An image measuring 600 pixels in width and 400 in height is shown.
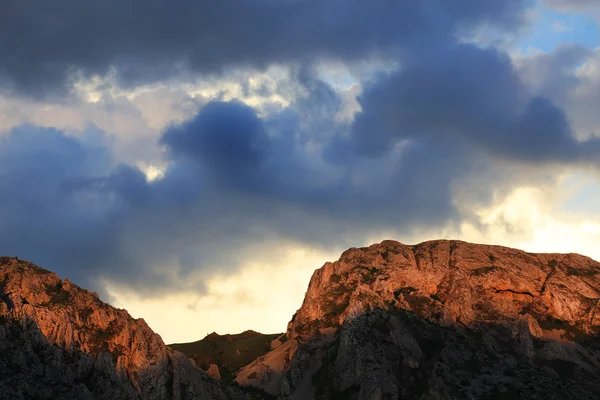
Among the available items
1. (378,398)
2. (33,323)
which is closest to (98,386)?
(33,323)

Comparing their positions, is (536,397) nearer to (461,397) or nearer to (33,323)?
(461,397)

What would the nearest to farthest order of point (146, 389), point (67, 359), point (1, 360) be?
point (1, 360) < point (67, 359) < point (146, 389)

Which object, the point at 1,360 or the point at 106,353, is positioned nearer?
the point at 1,360

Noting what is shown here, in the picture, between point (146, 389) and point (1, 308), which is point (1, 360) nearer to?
point (1, 308)

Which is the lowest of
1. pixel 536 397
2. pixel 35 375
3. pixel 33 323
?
pixel 536 397

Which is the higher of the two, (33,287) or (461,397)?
(33,287)

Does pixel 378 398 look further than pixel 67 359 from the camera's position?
Yes

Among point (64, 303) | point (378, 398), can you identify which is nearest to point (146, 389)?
point (64, 303)

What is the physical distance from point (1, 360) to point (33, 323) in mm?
14558

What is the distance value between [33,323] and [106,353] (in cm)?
1903

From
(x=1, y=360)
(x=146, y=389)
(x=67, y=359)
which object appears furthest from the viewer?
(x=146, y=389)

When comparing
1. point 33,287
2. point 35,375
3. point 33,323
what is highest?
point 33,287

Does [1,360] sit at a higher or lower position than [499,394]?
higher

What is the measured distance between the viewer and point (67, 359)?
183625 millimetres
